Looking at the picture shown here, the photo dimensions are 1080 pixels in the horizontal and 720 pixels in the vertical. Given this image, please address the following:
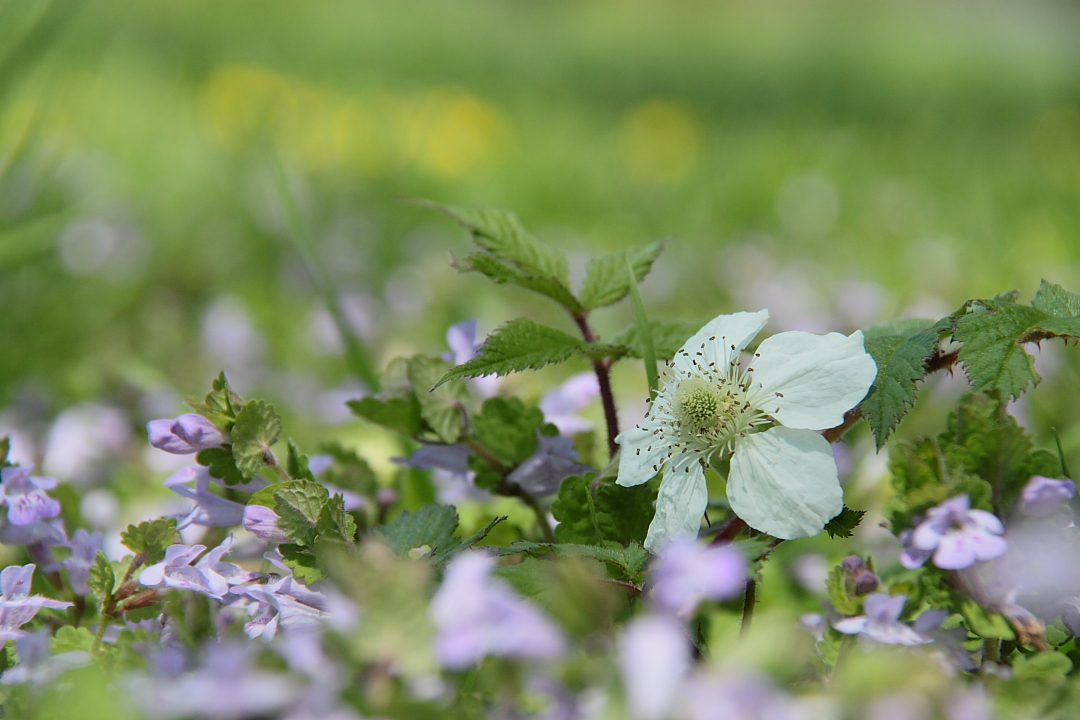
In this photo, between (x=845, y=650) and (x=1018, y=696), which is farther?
(x=845, y=650)

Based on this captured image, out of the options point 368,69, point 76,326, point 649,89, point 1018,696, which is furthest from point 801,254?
point 368,69

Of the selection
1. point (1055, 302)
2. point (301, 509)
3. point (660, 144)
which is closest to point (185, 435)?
point (301, 509)

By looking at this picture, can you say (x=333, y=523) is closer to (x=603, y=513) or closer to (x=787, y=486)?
(x=603, y=513)

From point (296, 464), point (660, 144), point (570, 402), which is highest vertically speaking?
point (296, 464)

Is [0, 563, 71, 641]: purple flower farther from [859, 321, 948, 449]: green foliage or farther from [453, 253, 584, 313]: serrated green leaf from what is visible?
[859, 321, 948, 449]: green foliage

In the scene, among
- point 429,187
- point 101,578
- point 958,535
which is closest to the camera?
point 958,535

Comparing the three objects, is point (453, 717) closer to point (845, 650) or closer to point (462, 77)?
point (845, 650)
